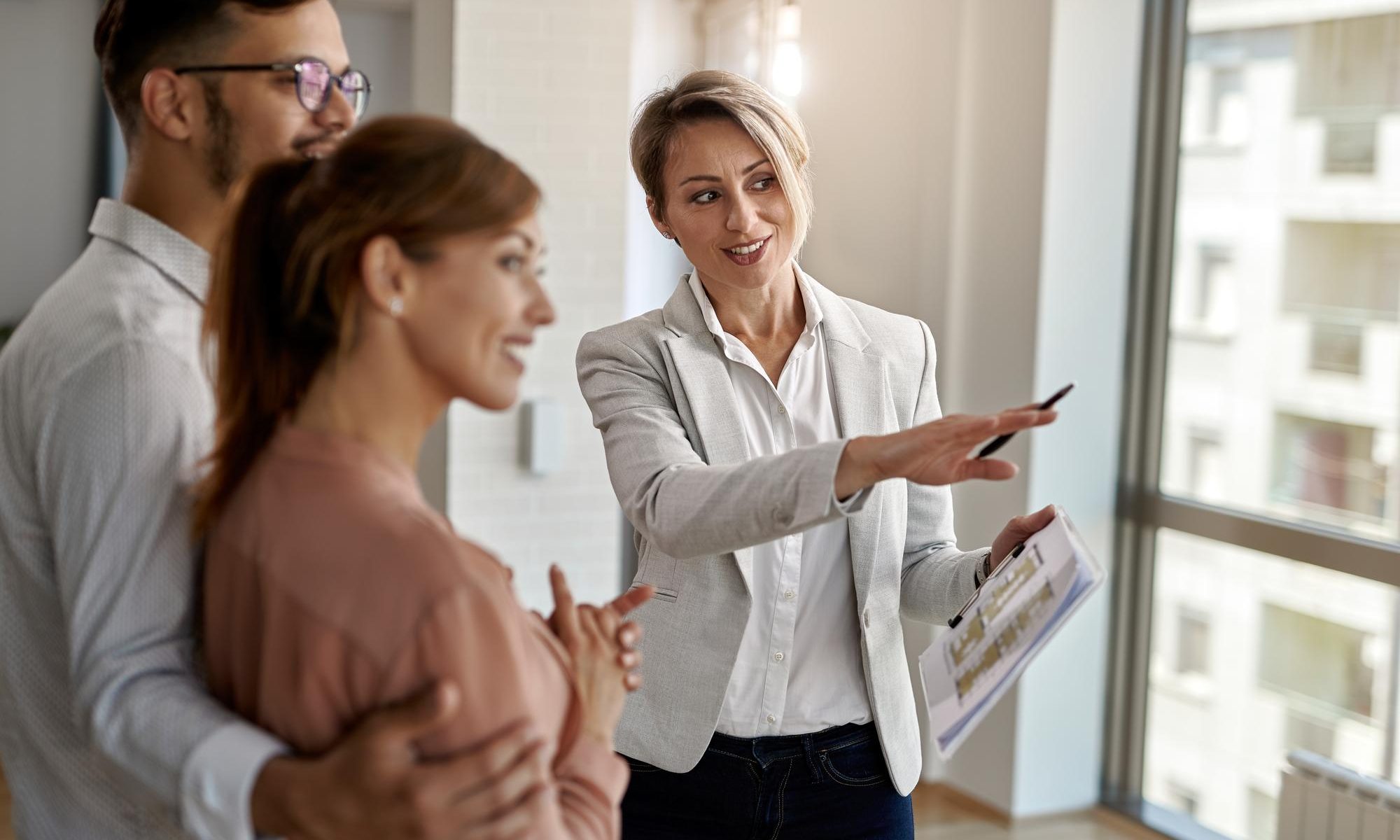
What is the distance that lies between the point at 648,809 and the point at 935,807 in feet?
8.09

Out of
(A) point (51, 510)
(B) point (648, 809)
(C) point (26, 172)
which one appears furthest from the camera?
(C) point (26, 172)

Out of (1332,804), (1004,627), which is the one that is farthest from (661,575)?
(1332,804)

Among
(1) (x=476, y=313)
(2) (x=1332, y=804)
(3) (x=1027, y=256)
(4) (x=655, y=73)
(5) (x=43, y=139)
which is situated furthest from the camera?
(4) (x=655, y=73)

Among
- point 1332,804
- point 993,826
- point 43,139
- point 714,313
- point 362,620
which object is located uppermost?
point 43,139

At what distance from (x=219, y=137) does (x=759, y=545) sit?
2.69ft

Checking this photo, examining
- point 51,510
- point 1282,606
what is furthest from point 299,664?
point 1282,606

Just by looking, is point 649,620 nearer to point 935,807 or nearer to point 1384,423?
point 1384,423

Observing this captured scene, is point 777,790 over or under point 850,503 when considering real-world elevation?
under

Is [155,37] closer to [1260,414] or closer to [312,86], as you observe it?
[312,86]

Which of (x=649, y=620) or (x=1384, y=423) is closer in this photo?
(x=649, y=620)

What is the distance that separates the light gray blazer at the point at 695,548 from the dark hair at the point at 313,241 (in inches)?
26.9

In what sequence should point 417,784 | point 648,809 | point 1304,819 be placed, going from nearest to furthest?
point 417,784, point 648,809, point 1304,819

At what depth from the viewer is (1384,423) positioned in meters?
3.20

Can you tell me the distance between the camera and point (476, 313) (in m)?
1.01
